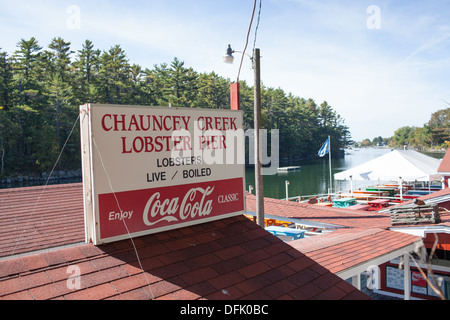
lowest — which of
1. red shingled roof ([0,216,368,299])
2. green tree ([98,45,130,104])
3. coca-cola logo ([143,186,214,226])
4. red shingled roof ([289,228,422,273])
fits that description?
red shingled roof ([289,228,422,273])

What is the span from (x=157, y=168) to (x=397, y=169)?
16.5 m

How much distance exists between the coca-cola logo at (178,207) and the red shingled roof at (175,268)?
0.54 feet

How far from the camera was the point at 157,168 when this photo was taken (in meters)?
4.16

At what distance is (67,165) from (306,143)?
6679cm

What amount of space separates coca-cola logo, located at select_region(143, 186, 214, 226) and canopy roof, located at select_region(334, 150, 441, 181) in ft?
48.1

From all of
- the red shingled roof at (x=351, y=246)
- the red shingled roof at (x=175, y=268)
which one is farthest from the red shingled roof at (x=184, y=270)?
the red shingled roof at (x=351, y=246)

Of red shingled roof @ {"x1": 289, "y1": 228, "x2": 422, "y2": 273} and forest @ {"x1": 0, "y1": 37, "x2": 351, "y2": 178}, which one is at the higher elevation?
forest @ {"x1": 0, "y1": 37, "x2": 351, "y2": 178}

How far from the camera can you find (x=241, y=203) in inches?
201

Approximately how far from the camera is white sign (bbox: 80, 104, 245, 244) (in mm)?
3699

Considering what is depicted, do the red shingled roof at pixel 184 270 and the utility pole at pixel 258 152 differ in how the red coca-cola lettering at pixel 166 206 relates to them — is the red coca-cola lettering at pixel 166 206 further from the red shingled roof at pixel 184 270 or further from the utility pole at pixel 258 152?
the utility pole at pixel 258 152

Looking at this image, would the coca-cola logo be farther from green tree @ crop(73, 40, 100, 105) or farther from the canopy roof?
green tree @ crop(73, 40, 100, 105)

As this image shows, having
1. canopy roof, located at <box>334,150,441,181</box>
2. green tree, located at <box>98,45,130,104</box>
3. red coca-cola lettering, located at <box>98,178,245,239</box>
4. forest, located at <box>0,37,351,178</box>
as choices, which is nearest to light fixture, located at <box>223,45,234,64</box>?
red coca-cola lettering, located at <box>98,178,245,239</box>

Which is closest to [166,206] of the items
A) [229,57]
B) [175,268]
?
[175,268]
